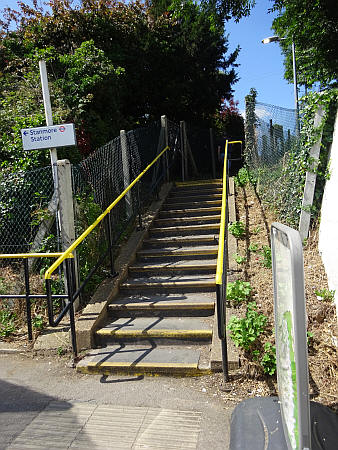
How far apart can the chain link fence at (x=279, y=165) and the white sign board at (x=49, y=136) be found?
3.03 metres

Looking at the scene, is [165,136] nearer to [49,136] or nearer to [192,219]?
[192,219]

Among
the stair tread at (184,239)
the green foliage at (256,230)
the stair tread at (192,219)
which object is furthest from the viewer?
the stair tread at (192,219)

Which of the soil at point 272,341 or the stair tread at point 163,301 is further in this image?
the stair tread at point 163,301

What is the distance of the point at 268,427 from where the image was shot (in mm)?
2154

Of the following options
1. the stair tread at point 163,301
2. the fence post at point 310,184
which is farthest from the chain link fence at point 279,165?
the stair tread at point 163,301

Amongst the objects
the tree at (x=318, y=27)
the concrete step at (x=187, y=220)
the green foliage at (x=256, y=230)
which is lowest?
the green foliage at (x=256, y=230)

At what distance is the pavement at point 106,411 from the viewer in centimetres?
277

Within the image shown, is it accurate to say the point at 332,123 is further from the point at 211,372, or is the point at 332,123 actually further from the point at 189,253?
the point at 211,372

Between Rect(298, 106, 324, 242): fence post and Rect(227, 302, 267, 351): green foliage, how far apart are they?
5.13 ft

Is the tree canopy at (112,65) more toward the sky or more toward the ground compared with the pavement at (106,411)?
more toward the sky

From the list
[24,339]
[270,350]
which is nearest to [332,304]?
[270,350]

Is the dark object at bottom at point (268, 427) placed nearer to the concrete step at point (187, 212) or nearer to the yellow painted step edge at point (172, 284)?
the yellow painted step edge at point (172, 284)

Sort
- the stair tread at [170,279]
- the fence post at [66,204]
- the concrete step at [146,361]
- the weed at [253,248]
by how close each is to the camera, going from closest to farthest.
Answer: the concrete step at [146,361] < the fence post at [66,204] < the stair tread at [170,279] < the weed at [253,248]

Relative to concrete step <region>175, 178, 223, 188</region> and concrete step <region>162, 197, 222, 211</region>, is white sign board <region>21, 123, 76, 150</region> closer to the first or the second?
concrete step <region>162, 197, 222, 211</region>
